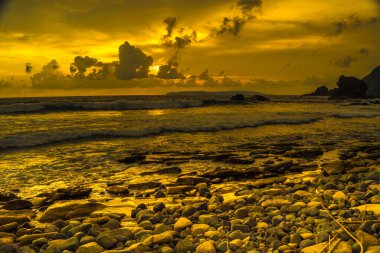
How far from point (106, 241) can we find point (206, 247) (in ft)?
4.78

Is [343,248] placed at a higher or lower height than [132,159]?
higher

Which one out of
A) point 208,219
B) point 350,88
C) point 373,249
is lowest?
point 208,219

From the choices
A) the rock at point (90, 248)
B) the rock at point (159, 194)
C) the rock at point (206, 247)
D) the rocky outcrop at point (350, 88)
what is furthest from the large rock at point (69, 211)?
the rocky outcrop at point (350, 88)

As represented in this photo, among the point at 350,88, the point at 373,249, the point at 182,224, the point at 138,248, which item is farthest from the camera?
the point at 350,88

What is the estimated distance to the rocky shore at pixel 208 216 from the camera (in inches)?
175

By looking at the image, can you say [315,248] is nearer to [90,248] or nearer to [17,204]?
[90,248]

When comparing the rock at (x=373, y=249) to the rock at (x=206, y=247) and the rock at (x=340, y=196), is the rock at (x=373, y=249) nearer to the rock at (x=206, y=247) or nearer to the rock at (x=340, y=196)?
the rock at (x=206, y=247)

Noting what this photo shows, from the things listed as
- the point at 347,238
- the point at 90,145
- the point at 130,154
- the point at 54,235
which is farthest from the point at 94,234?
the point at 90,145

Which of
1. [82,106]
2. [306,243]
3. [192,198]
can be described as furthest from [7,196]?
[82,106]

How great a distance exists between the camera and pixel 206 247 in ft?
14.3

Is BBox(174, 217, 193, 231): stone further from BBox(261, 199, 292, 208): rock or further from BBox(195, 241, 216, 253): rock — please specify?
BBox(261, 199, 292, 208): rock

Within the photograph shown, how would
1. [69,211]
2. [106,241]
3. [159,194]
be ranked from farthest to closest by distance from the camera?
[159,194] → [69,211] → [106,241]

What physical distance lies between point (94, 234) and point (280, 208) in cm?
322

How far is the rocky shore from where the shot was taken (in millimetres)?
4449
